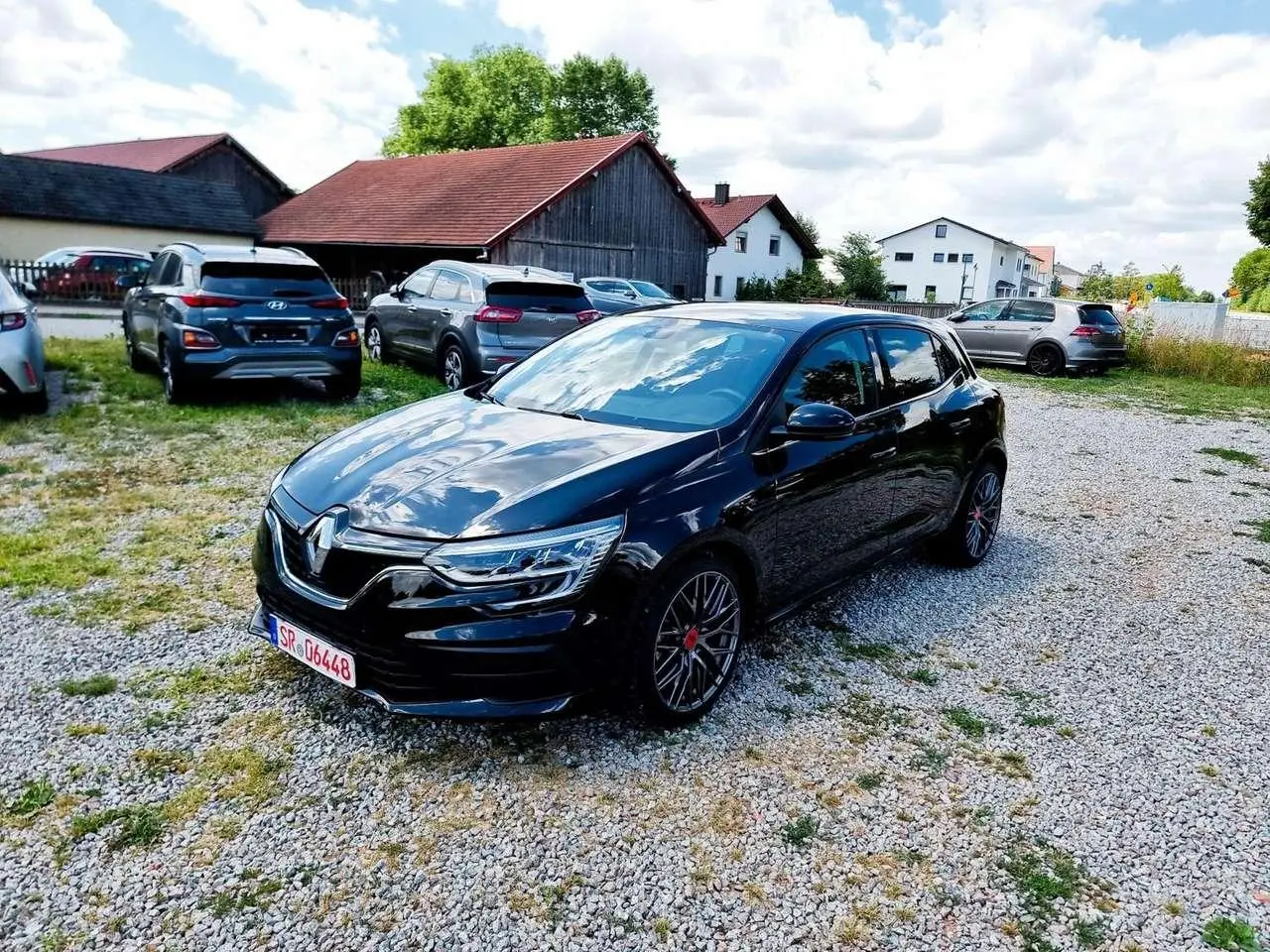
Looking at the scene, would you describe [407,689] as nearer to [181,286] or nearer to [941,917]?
[941,917]

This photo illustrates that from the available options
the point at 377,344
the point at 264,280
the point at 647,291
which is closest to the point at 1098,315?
the point at 647,291

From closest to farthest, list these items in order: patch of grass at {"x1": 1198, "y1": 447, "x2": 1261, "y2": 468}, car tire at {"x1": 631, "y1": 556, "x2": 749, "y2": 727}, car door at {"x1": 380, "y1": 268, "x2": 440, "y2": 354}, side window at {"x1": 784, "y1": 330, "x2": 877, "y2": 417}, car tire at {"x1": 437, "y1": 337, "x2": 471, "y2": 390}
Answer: car tire at {"x1": 631, "y1": 556, "x2": 749, "y2": 727} → side window at {"x1": 784, "y1": 330, "x2": 877, "y2": 417} → patch of grass at {"x1": 1198, "y1": 447, "x2": 1261, "y2": 468} → car tire at {"x1": 437, "y1": 337, "x2": 471, "y2": 390} → car door at {"x1": 380, "y1": 268, "x2": 440, "y2": 354}

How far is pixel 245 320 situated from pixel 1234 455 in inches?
418

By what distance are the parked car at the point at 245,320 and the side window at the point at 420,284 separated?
2370 mm

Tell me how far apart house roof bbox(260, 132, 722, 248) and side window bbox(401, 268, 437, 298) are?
1253cm

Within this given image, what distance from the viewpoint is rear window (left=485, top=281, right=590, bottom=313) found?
1048 cm

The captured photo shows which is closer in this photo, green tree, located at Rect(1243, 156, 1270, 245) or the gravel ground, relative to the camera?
the gravel ground

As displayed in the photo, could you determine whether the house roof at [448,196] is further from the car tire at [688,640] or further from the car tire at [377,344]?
the car tire at [688,640]

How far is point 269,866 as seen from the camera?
8.46 ft

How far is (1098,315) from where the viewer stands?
1745 centimetres

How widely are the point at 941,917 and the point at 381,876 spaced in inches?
64.0

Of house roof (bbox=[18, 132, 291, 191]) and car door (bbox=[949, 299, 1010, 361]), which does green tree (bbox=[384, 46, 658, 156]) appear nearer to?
house roof (bbox=[18, 132, 291, 191])

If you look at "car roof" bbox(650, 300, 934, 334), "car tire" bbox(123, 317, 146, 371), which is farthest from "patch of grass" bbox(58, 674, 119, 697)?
"car tire" bbox(123, 317, 146, 371)

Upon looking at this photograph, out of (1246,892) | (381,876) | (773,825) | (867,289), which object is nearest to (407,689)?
(381,876)
